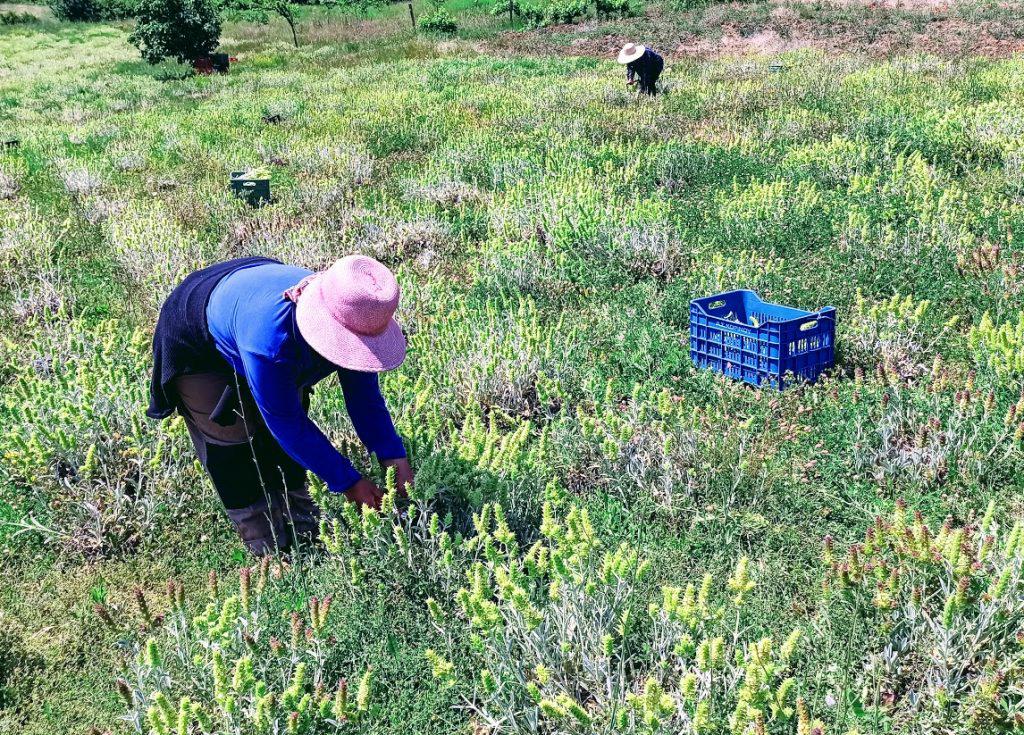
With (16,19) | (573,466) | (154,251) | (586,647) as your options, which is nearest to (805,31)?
(154,251)

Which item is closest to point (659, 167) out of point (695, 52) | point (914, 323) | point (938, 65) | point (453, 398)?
point (914, 323)

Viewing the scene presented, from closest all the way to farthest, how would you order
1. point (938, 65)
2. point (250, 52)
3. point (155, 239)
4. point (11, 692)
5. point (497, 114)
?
point (11, 692) → point (155, 239) → point (497, 114) → point (938, 65) → point (250, 52)

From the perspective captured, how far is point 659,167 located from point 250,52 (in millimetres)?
29039

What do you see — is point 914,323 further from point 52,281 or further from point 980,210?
point 52,281

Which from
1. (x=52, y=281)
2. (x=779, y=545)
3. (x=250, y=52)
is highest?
(x=250, y=52)

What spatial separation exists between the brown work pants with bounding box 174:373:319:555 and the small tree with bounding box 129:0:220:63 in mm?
27856

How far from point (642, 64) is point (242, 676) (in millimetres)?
12229

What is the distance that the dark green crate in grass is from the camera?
25.8ft

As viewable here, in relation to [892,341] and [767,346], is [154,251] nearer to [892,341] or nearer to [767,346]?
[767,346]

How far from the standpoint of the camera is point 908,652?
2248mm

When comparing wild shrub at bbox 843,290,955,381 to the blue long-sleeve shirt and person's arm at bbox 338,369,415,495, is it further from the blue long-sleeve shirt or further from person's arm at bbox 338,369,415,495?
the blue long-sleeve shirt

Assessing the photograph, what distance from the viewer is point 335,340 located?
2297 millimetres

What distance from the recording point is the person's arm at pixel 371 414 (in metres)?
2.71

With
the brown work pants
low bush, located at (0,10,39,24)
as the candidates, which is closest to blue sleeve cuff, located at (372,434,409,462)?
the brown work pants
